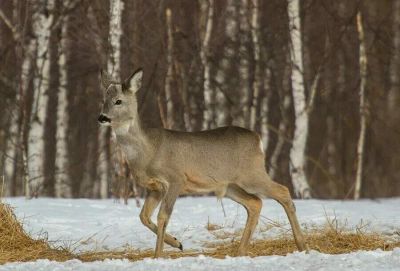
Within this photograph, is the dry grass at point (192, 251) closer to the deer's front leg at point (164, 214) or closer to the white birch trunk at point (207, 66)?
the deer's front leg at point (164, 214)

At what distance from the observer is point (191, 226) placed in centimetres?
1292

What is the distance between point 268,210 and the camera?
14156mm

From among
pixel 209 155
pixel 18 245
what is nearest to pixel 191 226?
pixel 209 155

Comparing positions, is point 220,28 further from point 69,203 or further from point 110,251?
point 110,251

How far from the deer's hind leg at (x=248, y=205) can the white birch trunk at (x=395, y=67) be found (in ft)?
54.0

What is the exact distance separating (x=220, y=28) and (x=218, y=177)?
43.0ft

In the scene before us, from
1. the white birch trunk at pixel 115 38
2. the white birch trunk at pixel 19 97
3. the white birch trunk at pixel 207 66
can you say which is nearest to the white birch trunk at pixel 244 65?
the white birch trunk at pixel 207 66

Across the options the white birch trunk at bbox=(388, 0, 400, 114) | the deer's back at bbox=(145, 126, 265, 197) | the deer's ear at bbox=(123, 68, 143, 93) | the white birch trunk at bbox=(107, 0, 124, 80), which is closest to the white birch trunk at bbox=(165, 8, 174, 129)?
the white birch trunk at bbox=(107, 0, 124, 80)

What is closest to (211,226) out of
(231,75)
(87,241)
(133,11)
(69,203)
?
(87,241)

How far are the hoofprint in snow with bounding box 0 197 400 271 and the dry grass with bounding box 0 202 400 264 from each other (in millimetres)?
345

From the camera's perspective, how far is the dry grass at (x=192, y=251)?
1057 centimetres

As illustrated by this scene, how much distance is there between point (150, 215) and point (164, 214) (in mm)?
472

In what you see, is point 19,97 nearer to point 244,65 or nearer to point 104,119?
point 244,65

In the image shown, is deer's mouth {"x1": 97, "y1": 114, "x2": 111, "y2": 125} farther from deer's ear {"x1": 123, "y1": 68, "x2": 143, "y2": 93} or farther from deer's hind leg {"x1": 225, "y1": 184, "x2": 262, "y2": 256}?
deer's hind leg {"x1": 225, "y1": 184, "x2": 262, "y2": 256}
